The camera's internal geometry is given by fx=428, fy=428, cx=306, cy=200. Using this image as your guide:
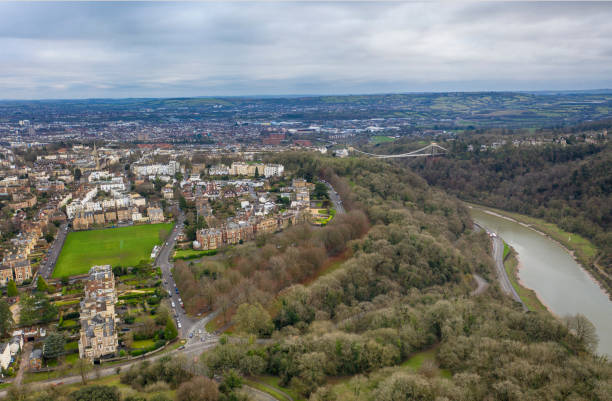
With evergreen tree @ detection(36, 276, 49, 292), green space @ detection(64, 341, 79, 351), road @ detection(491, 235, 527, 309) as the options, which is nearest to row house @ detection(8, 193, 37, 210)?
evergreen tree @ detection(36, 276, 49, 292)

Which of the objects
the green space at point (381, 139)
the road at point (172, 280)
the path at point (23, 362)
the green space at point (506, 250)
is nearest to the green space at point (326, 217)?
the road at point (172, 280)

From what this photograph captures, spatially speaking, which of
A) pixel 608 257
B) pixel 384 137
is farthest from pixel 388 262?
pixel 384 137

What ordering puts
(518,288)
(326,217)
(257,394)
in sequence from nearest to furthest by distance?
(257,394)
(518,288)
(326,217)

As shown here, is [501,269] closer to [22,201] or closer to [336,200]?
[336,200]

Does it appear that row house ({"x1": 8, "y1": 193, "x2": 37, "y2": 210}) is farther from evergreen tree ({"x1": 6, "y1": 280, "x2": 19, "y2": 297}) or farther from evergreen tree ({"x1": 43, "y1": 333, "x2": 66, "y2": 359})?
evergreen tree ({"x1": 43, "y1": 333, "x2": 66, "y2": 359})

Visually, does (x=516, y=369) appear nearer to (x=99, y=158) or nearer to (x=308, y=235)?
(x=308, y=235)

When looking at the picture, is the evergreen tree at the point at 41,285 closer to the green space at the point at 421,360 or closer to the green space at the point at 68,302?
the green space at the point at 68,302

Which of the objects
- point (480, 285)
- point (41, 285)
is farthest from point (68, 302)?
point (480, 285)
